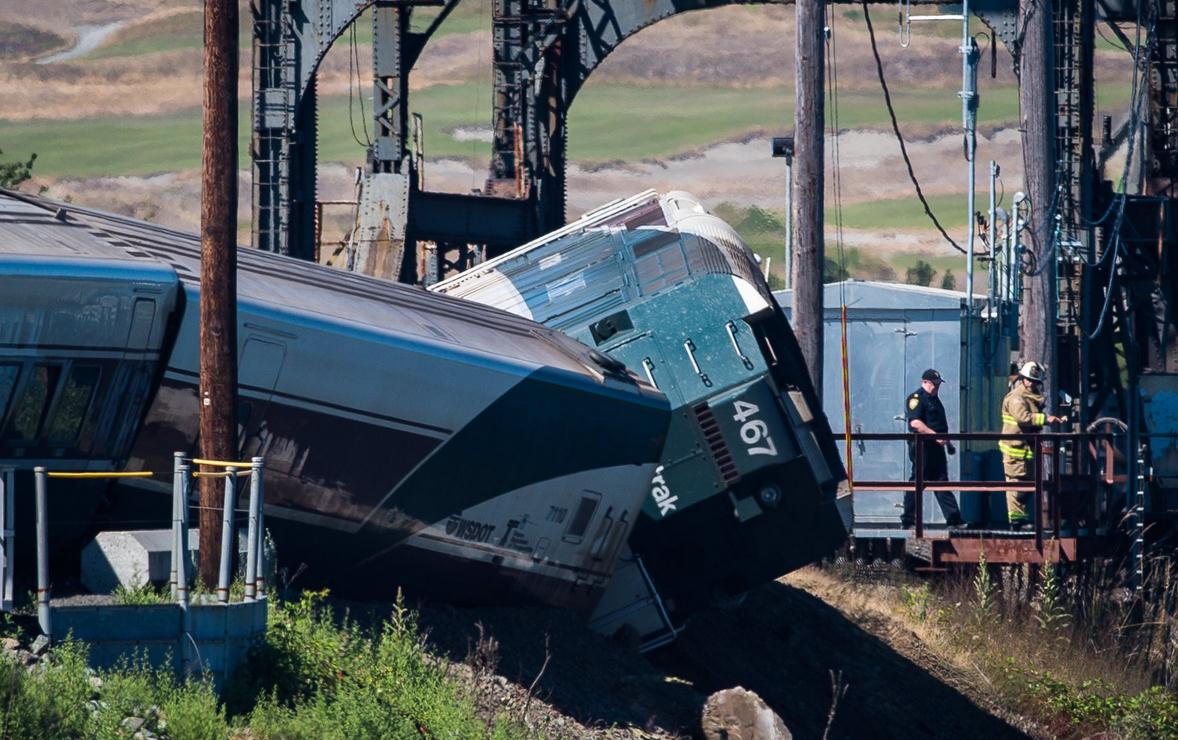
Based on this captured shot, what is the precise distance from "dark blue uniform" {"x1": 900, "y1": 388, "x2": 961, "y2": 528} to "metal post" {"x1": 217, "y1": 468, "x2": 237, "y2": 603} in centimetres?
956

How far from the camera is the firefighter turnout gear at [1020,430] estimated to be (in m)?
19.0

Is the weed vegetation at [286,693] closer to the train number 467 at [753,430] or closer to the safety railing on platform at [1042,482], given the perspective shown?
the train number 467 at [753,430]

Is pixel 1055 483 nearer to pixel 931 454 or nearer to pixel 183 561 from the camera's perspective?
pixel 931 454

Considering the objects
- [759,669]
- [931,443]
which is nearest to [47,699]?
[759,669]

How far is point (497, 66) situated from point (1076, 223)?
27.6ft

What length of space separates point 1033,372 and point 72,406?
1058cm

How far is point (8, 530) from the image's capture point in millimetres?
10109

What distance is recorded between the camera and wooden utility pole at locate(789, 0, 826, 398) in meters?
16.9

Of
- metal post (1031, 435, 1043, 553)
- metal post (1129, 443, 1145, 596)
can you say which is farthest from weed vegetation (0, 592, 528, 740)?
metal post (1129, 443, 1145, 596)

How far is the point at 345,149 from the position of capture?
291 feet

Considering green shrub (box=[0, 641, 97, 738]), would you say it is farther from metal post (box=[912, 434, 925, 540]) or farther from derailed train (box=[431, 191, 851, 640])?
metal post (box=[912, 434, 925, 540])

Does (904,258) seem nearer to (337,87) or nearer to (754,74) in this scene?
(754,74)

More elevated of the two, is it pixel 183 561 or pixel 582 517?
pixel 183 561

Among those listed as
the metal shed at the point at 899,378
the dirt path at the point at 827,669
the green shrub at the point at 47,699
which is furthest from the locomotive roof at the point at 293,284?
the metal shed at the point at 899,378
